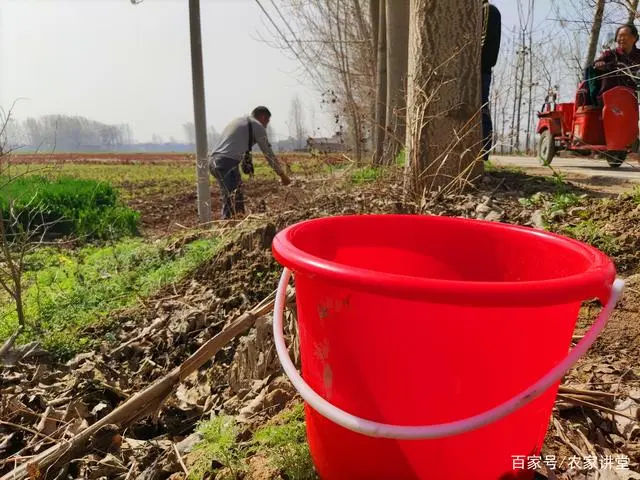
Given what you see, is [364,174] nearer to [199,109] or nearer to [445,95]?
[445,95]

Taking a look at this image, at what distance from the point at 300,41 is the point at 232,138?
13.0 ft

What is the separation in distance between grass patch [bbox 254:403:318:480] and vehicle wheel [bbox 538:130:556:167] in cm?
625

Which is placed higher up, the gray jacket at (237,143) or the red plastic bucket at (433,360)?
the gray jacket at (237,143)

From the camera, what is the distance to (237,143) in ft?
18.7

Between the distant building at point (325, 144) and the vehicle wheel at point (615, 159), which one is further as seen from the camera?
the vehicle wheel at point (615, 159)

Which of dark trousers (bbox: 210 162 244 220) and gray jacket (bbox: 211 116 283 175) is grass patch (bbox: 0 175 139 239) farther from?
gray jacket (bbox: 211 116 283 175)

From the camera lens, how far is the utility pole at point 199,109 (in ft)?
17.5

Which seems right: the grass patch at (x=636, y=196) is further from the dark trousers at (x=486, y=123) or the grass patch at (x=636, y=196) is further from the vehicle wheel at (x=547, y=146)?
→ the vehicle wheel at (x=547, y=146)

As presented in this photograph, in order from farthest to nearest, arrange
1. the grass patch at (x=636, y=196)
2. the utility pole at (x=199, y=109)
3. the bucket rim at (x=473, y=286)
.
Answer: the utility pole at (x=199, y=109)
the grass patch at (x=636, y=196)
the bucket rim at (x=473, y=286)

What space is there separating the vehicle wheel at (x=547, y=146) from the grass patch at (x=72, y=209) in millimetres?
6130

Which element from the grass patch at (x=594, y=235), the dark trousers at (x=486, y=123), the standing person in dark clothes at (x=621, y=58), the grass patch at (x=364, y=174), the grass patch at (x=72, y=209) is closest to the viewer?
the grass patch at (x=594, y=235)

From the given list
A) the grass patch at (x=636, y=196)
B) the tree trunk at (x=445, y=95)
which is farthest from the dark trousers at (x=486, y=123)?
the grass patch at (x=636, y=196)

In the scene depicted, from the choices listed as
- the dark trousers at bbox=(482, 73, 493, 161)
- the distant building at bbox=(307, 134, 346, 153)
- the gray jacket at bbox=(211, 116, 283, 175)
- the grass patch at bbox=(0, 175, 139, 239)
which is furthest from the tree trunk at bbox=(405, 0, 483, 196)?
the grass patch at bbox=(0, 175, 139, 239)

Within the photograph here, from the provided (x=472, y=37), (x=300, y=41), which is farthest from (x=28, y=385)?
(x=300, y=41)
